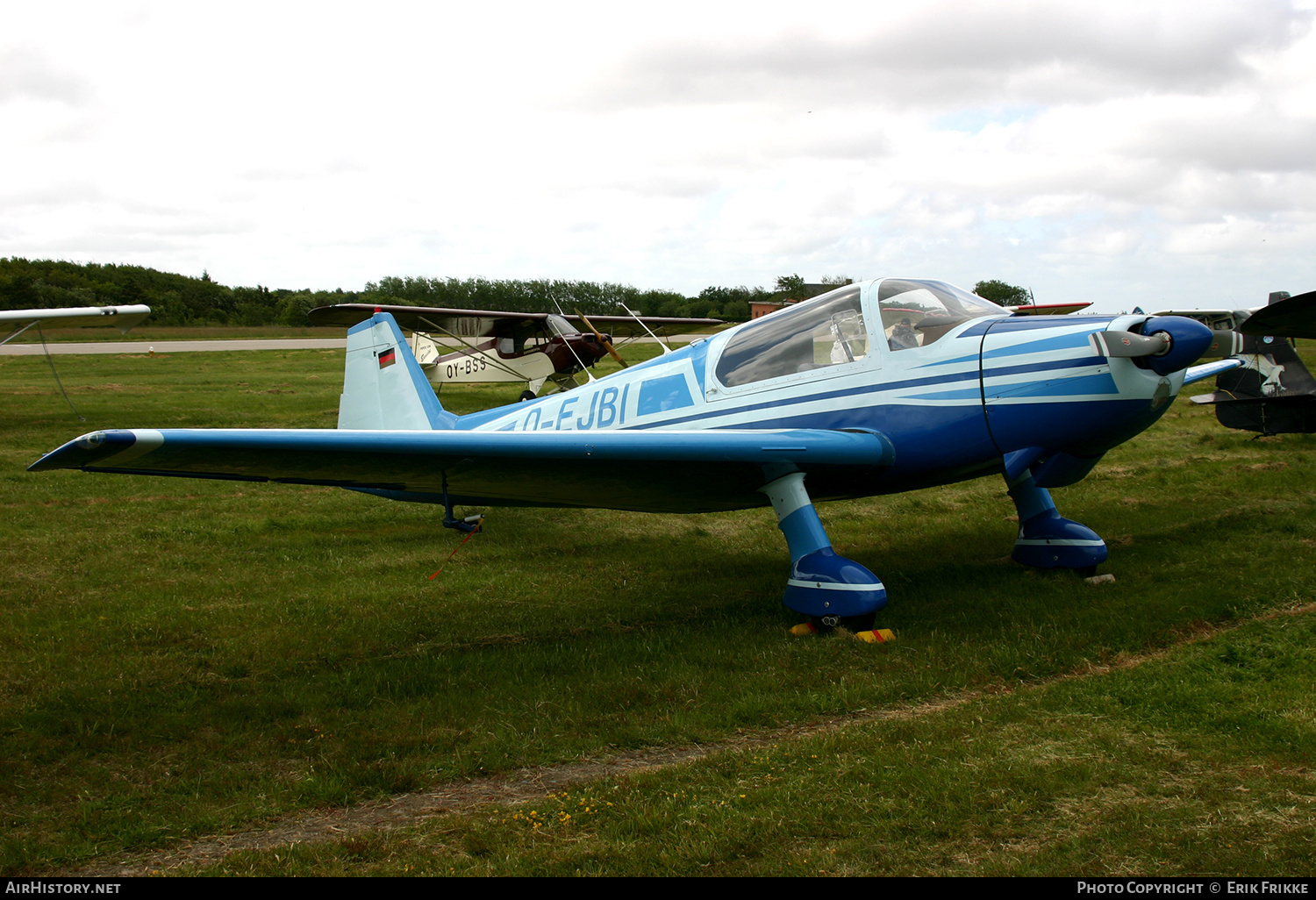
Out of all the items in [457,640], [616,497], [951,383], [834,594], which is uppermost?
[951,383]

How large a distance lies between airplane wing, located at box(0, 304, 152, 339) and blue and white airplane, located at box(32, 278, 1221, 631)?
15.7 meters

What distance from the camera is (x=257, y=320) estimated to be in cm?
6675

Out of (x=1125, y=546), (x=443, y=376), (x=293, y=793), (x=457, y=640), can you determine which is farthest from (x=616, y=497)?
(x=443, y=376)

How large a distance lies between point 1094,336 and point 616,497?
3.30m

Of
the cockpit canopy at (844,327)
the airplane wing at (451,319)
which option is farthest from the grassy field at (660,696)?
the airplane wing at (451,319)

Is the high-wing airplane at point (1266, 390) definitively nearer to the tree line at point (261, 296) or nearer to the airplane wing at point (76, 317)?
the airplane wing at point (76, 317)

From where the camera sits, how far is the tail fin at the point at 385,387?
8383mm

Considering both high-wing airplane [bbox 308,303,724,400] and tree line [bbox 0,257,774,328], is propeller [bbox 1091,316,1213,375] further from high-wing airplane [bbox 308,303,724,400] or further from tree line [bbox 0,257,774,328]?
tree line [bbox 0,257,774,328]

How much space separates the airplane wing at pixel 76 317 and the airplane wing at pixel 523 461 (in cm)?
1595

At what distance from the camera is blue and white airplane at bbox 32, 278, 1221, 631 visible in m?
4.95

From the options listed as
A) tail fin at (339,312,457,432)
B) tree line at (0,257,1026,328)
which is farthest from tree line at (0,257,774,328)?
tail fin at (339,312,457,432)

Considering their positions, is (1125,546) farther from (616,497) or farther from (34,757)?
(34,757)

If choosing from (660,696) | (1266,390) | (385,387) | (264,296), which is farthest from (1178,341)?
(264,296)

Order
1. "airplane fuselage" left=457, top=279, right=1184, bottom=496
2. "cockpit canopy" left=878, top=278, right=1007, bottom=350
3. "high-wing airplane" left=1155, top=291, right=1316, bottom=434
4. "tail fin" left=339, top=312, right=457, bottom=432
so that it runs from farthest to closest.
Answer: "high-wing airplane" left=1155, top=291, right=1316, bottom=434 → "tail fin" left=339, top=312, right=457, bottom=432 → "cockpit canopy" left=878, top=278, right=1007, bottom=350 → "airplane fuselage" left=457, top=279, right=1184, bottom=496
